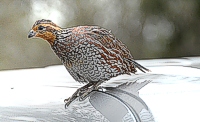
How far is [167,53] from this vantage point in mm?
1401

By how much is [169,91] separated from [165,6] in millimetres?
982

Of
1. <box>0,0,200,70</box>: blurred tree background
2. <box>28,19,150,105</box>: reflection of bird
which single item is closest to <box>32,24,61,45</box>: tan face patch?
<box>28,19,150,105</box>: reflection of bird

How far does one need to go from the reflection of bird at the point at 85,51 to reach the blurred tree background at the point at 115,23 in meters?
0.65

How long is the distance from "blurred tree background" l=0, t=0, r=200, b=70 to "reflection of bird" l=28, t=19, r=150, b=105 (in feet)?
2.12

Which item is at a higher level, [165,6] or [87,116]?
[165,6]

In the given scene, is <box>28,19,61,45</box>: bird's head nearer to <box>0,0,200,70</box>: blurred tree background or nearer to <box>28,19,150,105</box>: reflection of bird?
<box>28,19,150,105</box>: reflection of bird

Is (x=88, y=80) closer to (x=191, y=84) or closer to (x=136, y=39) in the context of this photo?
(x=191, y=84)

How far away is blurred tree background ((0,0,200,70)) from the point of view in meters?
1.24

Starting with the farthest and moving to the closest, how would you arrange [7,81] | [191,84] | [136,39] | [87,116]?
[136,39], [7,81], [191,84], [87,116]

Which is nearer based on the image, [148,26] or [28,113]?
[28,113]

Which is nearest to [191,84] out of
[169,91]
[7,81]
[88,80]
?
[169,91]

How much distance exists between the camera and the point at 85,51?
1.72 ft

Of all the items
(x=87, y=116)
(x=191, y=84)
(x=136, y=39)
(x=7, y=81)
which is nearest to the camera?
(x=87, y=116)

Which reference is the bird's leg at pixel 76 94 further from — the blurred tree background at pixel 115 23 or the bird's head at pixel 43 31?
the blurred tree background at pixel 115 23
